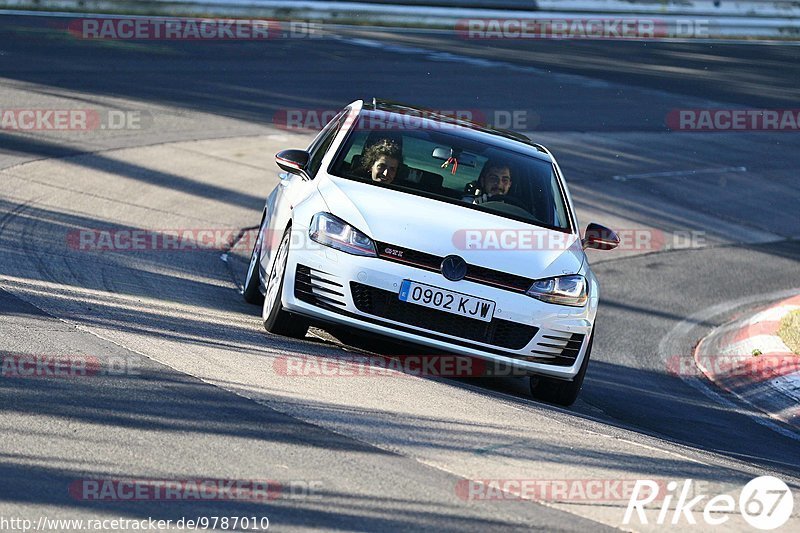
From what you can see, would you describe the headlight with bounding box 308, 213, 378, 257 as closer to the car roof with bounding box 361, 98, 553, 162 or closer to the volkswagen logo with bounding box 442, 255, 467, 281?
the volkswagen logo with bounding box 442, 255, 467, 281

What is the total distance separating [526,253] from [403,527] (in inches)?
120

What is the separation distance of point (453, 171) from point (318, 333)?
1.44 m

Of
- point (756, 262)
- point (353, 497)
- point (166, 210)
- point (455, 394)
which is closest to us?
point (353, 497)

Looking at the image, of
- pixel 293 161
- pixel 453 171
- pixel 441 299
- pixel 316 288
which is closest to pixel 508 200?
pixel 453 171

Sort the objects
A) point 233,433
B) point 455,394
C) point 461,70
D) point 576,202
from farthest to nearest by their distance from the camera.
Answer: point 461,70 → point 576,202 → point 455,394 → point 233,433

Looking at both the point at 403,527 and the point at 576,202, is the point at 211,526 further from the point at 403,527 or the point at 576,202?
the point at 576,202

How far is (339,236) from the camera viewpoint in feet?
24.9

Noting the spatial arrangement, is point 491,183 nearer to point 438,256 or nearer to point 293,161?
point 438,256

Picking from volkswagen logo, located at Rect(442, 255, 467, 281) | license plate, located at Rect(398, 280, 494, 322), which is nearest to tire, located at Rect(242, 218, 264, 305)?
license plate, located at Rect(398, 280, 494, 322)

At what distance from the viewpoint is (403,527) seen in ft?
16.4

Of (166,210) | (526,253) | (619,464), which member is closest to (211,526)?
(619,464)

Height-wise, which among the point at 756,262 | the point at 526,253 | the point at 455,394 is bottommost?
the point at 756,262

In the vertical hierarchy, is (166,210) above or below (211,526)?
below

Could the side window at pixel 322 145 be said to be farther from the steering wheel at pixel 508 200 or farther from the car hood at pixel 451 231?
the steering wheel at pixel 508 200
